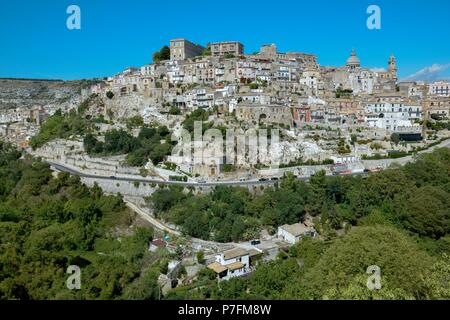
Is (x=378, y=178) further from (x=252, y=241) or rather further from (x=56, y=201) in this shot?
(x=56, y=201)

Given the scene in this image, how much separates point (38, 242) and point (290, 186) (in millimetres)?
14841

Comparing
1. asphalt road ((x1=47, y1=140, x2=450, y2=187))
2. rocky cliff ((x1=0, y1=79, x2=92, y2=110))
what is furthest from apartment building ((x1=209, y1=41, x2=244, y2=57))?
rocky cliff ((x1=0, y1=79, x2=92, y2=110))

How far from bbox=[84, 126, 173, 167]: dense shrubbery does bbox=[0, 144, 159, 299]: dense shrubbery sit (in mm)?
4324

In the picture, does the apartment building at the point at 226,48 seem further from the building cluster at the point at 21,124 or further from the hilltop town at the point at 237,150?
the building cluster at the point at 21,124

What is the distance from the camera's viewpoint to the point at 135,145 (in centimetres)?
3419

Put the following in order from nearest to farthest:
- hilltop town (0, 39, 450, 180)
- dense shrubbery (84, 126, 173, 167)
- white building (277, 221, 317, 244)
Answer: white building (277, 221, 317, 244) → dense shrubbery (84, 126, 173, 167) → hilltop town (0, 39, 450, 180)

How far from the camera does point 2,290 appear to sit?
49.1 ft

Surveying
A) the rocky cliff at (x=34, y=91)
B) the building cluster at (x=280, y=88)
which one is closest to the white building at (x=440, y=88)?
the building cluster at (x=280, y=88)

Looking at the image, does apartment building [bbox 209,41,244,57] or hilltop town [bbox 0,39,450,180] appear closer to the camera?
hilltop town [bbox 0,39,450,180]

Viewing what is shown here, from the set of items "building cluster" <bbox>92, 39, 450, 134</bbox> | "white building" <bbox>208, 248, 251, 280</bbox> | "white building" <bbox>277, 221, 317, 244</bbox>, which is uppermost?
"building cluster" <bbox>92, 39, 450, 134</bbox>

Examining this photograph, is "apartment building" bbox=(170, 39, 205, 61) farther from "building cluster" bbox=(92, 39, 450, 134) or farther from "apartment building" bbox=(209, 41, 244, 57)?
"apartment building" bbox=(209, 41, 244, 57)

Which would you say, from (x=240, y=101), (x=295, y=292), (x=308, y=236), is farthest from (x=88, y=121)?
(x=295, y=292)

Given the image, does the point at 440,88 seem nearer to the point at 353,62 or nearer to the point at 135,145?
the point at 353,62

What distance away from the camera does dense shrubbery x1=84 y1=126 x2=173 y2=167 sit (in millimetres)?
32031
